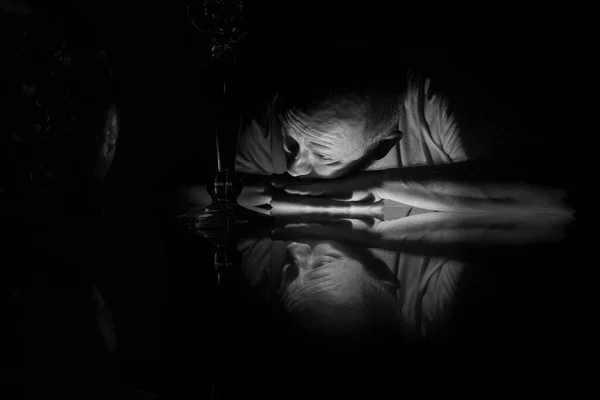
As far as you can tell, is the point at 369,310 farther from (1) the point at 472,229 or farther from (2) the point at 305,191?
(2) the point at 305,191

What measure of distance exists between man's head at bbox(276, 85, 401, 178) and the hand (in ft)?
0.11

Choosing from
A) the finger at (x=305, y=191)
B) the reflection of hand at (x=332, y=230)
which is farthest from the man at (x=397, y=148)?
the reflection of hand at (x=332, y=230)

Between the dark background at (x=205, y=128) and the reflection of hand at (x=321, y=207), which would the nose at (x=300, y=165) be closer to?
the reflection of hand at (x=321, y=207)

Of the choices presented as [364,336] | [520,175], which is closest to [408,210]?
[520,175]

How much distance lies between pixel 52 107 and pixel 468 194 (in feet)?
3.10

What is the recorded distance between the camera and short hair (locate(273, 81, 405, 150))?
4.20 feet

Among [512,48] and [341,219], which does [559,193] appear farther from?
[341,219]

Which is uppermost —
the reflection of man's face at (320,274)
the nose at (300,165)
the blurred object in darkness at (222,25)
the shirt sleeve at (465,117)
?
the blurred object in darkness at (222,25)

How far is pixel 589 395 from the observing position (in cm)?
25

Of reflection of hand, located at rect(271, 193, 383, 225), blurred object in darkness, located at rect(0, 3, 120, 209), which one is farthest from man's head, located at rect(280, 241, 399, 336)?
blurred object in darkness, located at rect(0, 3, 120, 209)

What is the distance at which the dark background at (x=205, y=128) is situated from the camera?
34cm

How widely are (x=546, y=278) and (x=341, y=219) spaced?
63cm

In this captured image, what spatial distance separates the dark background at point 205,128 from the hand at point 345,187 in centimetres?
27

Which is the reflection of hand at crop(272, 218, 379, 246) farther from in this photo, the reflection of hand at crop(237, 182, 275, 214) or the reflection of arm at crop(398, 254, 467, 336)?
the reflection of hand at crop(237, 182, 275, 214)
